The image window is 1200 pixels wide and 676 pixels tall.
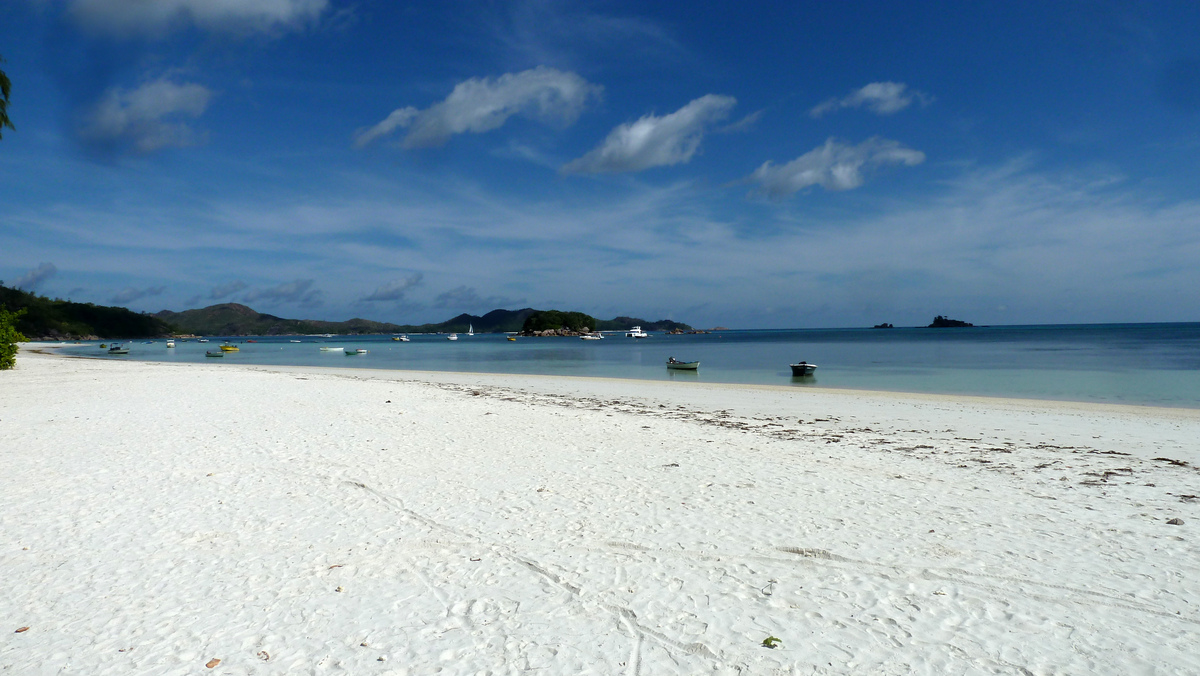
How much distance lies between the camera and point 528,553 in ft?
18.4

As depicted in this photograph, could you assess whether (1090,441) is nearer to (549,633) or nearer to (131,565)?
(549,633)

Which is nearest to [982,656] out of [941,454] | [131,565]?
[131,565]

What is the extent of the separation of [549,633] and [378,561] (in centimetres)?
205

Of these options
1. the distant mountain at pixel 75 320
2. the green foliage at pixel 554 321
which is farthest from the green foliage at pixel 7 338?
the green foliage at pixel 554 321

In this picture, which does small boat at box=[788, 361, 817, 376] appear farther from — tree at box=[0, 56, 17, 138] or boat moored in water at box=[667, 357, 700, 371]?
tree at box=[0, 56, 17, 138]

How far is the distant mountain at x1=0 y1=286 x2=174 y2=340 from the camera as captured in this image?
138 m

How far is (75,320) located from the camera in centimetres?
16388

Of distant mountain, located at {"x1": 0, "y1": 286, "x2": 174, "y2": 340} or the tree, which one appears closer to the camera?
the tree

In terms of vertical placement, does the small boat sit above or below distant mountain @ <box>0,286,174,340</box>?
below

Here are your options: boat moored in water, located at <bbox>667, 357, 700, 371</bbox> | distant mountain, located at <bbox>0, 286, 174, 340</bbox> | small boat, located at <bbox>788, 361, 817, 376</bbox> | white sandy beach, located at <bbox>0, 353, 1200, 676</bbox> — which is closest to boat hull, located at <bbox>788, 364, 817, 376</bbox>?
small boat, located at <bbox>788, 361, 817, 376</bbox>

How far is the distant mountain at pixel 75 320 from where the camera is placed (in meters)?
138

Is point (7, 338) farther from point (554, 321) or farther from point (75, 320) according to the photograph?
point (75, 320)

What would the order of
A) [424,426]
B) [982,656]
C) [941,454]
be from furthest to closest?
[424,426] → [941,454] → [982,656]

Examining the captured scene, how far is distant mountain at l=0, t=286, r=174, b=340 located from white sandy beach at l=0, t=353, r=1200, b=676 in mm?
161120
